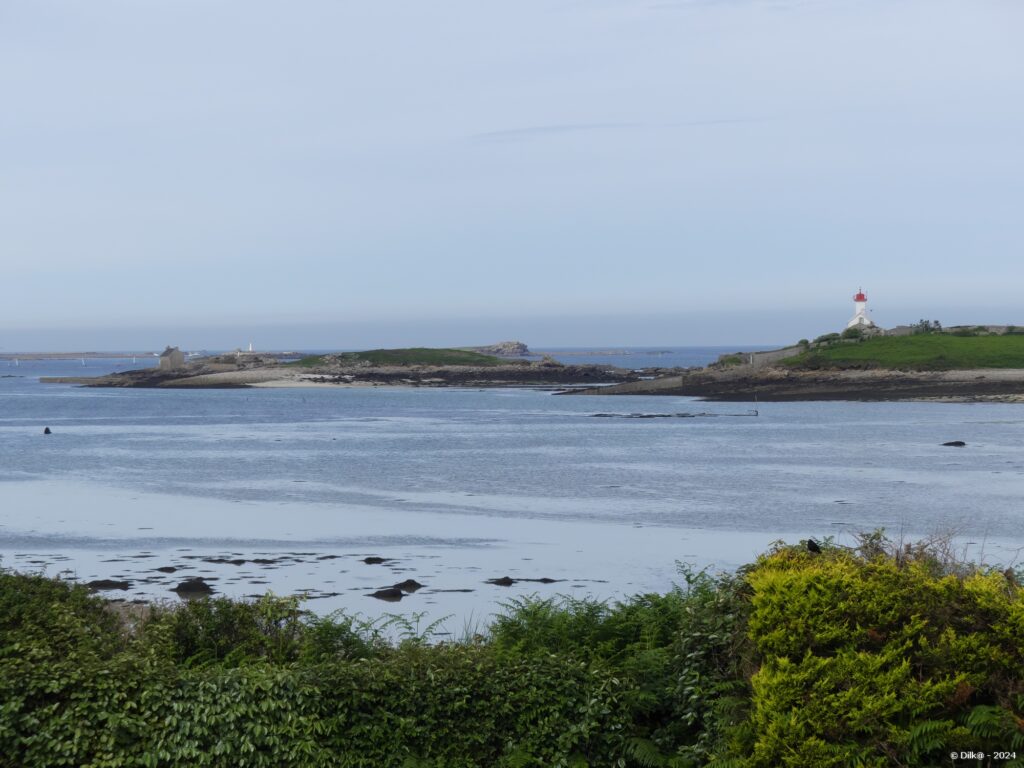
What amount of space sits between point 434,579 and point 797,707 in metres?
13.2

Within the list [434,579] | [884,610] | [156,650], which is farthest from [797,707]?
[434,579]

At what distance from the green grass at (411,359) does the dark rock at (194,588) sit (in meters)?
131

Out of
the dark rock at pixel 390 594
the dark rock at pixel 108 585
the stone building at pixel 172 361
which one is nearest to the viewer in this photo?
the dark rock at pixel 390 594

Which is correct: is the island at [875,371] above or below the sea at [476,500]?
above

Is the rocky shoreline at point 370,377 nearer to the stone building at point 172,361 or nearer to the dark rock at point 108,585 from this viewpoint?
the stone building at point 172,361

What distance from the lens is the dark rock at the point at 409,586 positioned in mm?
18805

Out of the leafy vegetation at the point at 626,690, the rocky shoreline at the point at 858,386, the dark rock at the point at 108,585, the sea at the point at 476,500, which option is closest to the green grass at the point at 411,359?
the rocky shoreline at the point at 858,386

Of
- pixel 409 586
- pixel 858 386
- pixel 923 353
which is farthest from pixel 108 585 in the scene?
pixel 923 353

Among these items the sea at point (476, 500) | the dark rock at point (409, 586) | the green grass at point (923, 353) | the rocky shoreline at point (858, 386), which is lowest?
the sea at point (476, 500)

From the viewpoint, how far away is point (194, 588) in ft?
62.0

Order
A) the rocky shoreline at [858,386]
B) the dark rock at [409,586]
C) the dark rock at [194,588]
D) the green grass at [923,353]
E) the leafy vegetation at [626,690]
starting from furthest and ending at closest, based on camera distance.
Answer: the green grass at [923,353] < the rocky shoreline at [858,386] < the dark rock at [409,586] < the dark rock at [194,588] < the leafy vegetation at [626,690]

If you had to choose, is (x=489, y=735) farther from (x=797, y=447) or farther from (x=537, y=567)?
(x=797, y=447)

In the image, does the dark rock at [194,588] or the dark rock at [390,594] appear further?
the dark rock at [194,588]

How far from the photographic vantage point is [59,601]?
33.7ft
